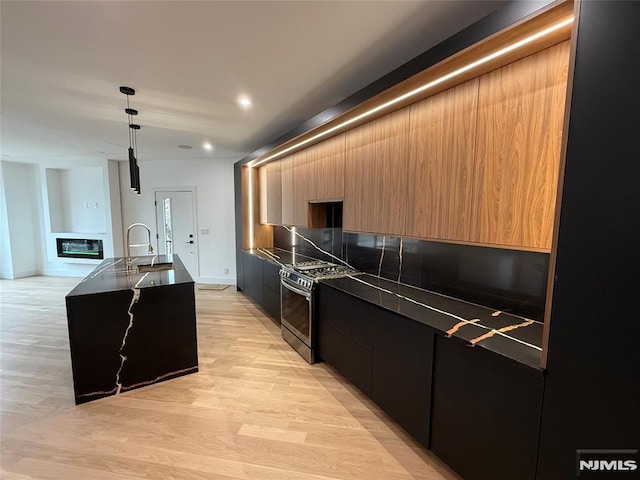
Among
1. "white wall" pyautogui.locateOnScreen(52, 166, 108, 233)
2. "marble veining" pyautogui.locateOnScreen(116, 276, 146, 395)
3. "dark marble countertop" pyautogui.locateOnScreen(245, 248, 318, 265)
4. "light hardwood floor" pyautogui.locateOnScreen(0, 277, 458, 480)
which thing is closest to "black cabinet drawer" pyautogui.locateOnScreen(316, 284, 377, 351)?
"light hardwood floor" pyautogui.locateOnScreen(0, 277, 458, 480)

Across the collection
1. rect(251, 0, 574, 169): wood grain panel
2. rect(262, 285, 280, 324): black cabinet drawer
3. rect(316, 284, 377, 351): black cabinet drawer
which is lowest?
rect(262, 285, 280, 324): black cabinet drawer

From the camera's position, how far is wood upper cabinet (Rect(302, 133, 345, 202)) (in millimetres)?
3002

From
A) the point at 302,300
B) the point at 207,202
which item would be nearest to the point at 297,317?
the point at 302,300

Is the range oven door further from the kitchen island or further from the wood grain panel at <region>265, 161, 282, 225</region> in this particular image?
the wood grain panel at <region>265, 161, 282, 225</region>

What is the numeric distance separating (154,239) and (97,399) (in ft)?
14.9

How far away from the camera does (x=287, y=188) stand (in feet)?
13.5

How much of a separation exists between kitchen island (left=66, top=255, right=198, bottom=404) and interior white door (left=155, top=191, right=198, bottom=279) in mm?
3380

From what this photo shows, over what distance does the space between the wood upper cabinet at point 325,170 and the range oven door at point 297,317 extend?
1100mm

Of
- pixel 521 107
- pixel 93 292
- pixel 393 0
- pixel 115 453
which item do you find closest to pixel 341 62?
pixel 393 0

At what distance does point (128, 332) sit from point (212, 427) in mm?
1181

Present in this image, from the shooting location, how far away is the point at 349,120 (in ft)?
8.59

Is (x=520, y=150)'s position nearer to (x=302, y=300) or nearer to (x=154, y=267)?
(x=302, y=300)

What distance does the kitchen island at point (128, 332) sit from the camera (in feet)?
7.85

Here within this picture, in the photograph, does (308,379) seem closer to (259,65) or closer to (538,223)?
(538,223)
